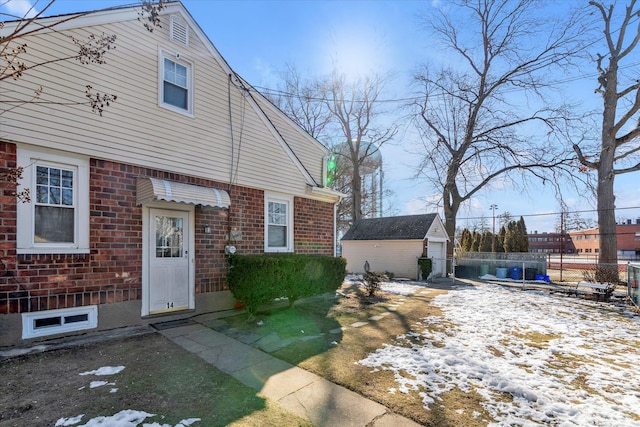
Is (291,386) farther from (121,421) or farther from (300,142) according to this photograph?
(300,142)

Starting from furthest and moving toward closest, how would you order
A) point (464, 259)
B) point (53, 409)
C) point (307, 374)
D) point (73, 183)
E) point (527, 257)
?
1. point (464, 259)
2. point (527, 257)
3. point (73, 183)
4. point (307, 374)
5. point (53, 409)

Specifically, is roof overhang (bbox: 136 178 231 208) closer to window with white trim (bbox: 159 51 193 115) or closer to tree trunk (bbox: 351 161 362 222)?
window with white trim (bbox: 159 51 193 115)

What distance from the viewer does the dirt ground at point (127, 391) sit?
9.80 ft

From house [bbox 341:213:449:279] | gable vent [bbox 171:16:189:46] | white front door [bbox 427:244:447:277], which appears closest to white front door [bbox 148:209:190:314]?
gable vent [bbox 171:16:189:46]

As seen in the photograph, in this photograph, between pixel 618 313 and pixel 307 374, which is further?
pixel 618 313

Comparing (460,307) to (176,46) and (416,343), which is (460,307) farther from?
(176,46)

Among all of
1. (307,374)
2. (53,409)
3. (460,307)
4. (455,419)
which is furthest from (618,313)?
(53,409)

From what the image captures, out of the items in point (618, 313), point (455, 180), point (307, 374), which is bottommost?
point (618, 313)

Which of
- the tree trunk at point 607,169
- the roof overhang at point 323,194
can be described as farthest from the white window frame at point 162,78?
the tree trunk at point 607,169

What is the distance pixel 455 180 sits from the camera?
66.5ft

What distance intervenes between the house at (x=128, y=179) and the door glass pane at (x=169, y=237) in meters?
0.02

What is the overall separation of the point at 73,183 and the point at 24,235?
103 centimetres

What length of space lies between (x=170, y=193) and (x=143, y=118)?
5.52 ft

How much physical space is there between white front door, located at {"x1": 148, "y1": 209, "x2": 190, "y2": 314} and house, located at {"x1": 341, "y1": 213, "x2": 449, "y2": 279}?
14.2m
